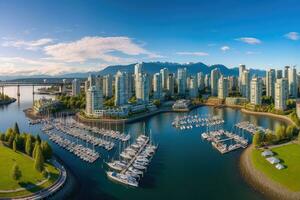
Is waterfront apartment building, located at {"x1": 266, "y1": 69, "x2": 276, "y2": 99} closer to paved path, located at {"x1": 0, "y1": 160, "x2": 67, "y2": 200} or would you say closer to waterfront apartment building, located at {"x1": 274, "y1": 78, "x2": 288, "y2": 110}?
waterfront apartment building, located at {"x1": 274, "y1": 78, "x2": 288, "y2": 110}

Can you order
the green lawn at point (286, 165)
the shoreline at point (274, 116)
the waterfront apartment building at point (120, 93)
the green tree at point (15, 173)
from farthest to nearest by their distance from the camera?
1. the waterfront apartment building at point (120, 93)
2. the shoreline at point (274, 116)
3. the green lawn at point (286, 165)
4. the green tree at point (15, 173)

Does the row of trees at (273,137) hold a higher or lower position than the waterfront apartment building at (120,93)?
lower

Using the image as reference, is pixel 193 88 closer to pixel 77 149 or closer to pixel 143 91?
pixel 143 91

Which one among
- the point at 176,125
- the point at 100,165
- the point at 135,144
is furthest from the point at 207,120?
the point at 100,165

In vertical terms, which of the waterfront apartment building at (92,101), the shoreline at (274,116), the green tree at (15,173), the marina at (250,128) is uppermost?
the waterfront apartment building at (92,101)

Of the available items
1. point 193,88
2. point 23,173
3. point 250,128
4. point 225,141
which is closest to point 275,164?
point 225,141

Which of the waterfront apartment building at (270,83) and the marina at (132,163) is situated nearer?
the marina at (132,163)

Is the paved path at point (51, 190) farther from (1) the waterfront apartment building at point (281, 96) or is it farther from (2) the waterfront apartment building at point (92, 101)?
(1) the waterfront apartment building at point (281, 96)

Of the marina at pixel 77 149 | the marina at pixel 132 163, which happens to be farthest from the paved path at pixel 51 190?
the marina at pixel 77 149
